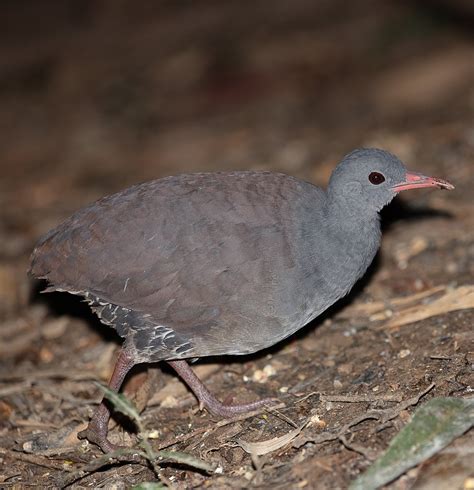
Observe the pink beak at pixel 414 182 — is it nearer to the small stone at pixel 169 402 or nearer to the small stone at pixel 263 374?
the small stone at pixel 263 374

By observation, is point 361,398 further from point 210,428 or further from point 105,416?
point 105,416

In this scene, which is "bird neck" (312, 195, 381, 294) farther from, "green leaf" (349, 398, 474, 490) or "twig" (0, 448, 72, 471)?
"twig" (0, 448, 72, 471)

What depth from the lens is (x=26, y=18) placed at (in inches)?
584

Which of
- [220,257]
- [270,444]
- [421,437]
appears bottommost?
[270,444]

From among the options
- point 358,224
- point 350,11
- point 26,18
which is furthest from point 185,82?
point 358,224

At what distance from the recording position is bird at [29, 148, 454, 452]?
4.59 m

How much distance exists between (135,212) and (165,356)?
2.99ft

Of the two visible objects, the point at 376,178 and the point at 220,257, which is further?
the point at 376,178

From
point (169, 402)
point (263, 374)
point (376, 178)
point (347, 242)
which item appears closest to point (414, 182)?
point (376, 178)

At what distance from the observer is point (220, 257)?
15.0ft

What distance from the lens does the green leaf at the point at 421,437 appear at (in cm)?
367

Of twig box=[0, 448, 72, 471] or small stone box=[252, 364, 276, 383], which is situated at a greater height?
twig box=[0, 448, 72, 471]

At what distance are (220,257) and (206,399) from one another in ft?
3.37

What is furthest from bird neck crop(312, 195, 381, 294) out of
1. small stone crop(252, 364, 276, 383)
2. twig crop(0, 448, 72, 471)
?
twig crop(0, 448, 72, 471)
